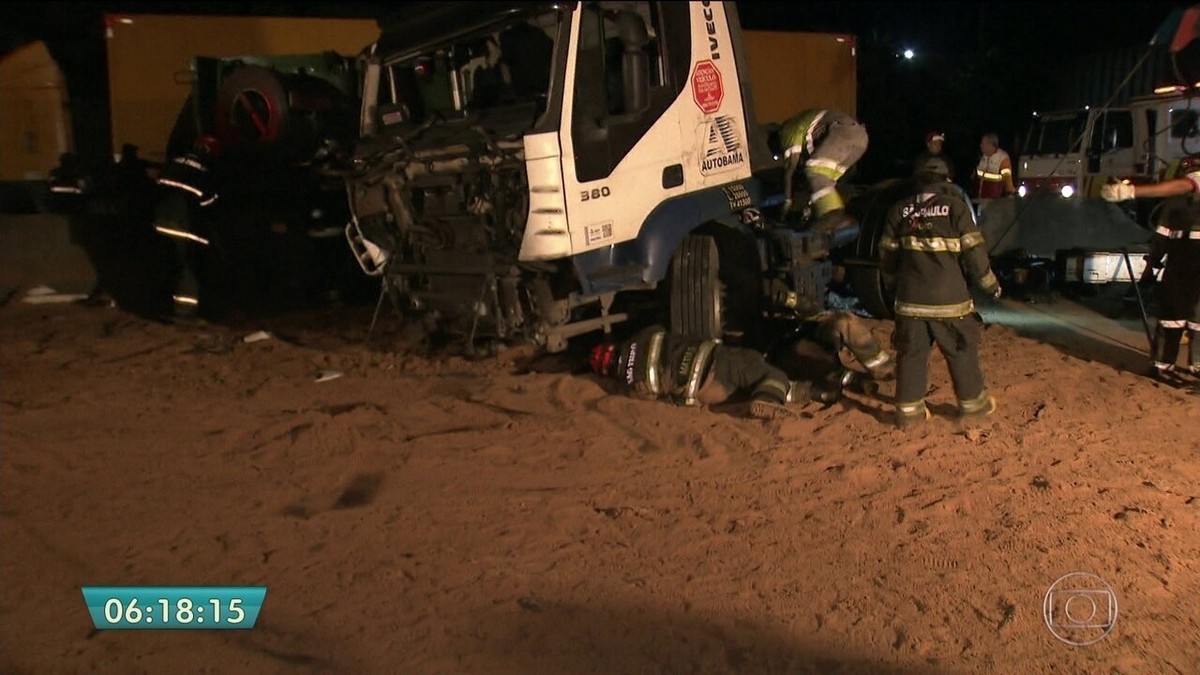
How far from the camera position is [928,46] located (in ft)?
77.8

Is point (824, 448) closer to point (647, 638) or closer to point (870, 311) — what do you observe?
point (647, 638)

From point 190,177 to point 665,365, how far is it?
16.2 feet

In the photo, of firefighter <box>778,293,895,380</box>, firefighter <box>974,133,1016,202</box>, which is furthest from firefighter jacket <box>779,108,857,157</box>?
firefighter <box>974,133,1016,202</box>

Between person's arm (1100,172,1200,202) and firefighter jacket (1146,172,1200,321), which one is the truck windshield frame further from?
firefighter jacket (1146,172,1200,321)

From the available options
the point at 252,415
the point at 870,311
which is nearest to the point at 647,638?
the point at 252,415

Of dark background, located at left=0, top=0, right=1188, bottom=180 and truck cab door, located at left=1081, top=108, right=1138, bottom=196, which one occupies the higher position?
dark background, located at left=0, top=0, right=1188, bottom=180

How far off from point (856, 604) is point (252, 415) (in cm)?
408

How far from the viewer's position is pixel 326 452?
533 cm

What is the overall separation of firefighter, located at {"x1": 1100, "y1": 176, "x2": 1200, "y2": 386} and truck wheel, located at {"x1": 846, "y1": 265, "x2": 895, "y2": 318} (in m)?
1.98

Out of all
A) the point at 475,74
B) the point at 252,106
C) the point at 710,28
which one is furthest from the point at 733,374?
the point at 252,106

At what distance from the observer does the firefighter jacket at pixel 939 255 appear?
17.5 ft

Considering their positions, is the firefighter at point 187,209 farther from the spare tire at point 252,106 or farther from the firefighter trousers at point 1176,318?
the firefighter trousers at point 1176,318

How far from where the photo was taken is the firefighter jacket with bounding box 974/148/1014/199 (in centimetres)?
1135

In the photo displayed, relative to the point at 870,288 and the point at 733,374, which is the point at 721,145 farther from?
the point at 870,288
